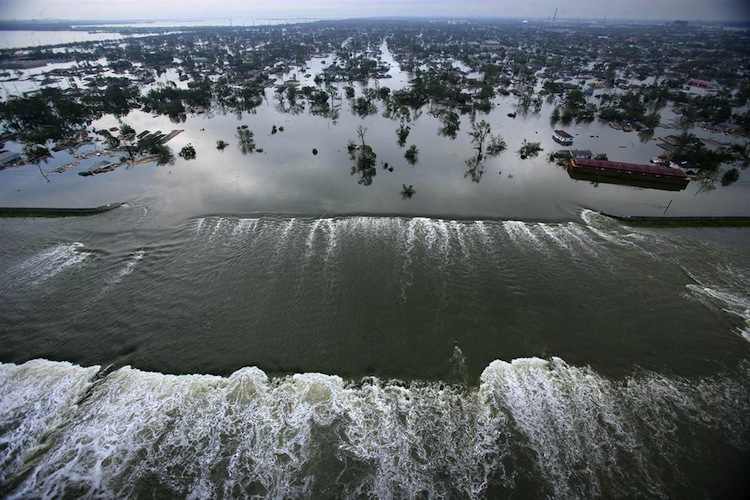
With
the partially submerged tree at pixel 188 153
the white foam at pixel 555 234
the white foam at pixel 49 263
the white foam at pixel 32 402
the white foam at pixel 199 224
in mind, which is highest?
the partially submerged tree at pixel 188 153

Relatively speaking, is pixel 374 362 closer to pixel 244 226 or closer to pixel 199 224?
pixel 244 226

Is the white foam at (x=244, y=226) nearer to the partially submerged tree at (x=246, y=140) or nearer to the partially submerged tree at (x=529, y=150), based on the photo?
the partially submerged tree at (x=246, y=140)

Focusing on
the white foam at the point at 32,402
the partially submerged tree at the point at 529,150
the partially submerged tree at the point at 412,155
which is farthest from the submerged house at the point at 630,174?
the white foam at the point at 32,402

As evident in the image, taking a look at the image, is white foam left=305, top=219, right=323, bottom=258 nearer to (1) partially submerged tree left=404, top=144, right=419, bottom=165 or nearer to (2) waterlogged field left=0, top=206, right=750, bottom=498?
(2) waterlogged field left=0, top=206, right=750, bottom=498

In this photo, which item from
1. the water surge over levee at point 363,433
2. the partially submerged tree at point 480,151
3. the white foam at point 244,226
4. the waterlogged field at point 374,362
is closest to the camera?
the water surge over levee at point 363,433

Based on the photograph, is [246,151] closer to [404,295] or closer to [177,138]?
[177,138]

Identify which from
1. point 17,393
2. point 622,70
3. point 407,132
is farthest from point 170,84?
point 622,70

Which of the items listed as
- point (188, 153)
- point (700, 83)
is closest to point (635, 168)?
point (188, 153)
